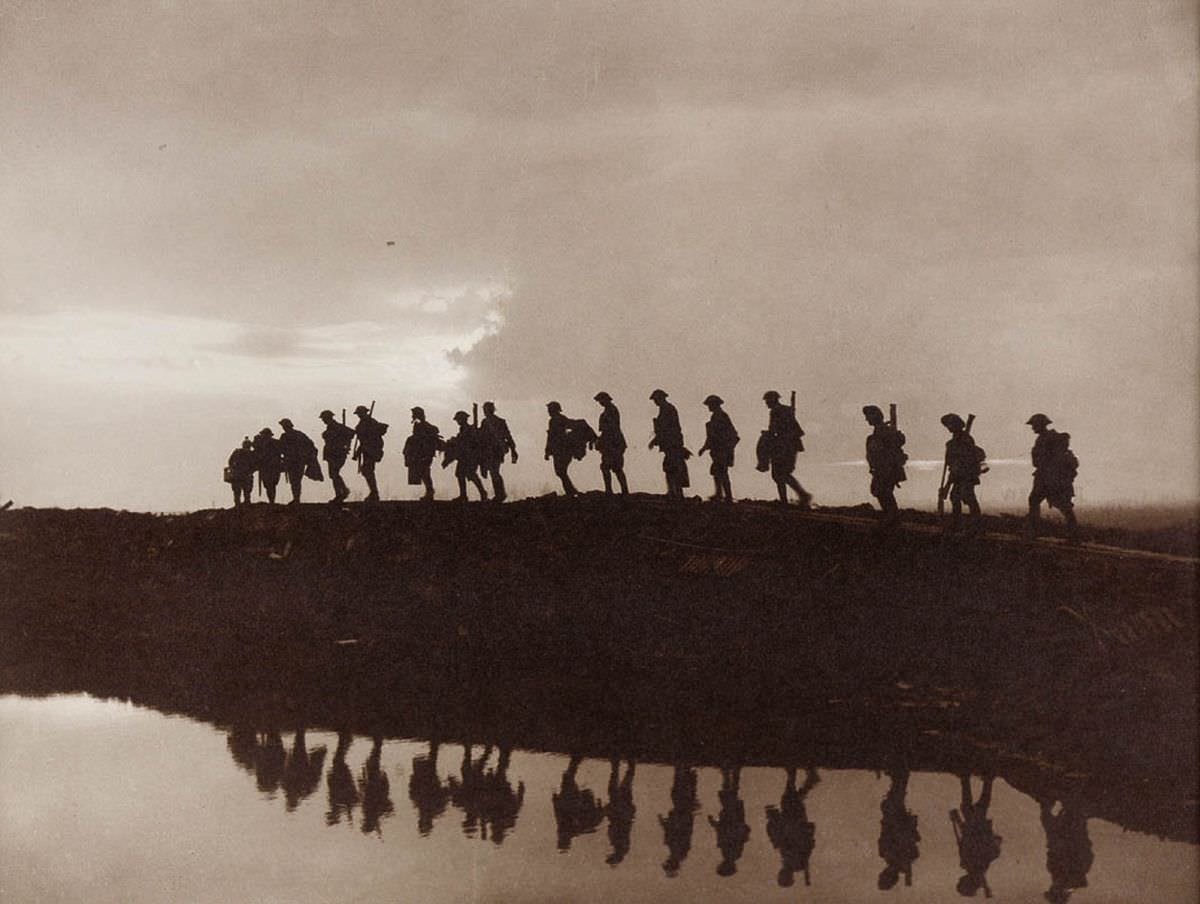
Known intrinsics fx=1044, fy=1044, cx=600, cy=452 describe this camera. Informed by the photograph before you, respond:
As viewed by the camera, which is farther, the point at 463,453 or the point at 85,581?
the point at 85,581

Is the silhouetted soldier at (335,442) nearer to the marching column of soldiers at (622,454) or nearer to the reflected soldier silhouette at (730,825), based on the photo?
the marching column of soldiers at (622,454)

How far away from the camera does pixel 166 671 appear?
19.4 m

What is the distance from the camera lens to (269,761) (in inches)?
520

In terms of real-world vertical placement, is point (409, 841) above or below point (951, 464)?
below

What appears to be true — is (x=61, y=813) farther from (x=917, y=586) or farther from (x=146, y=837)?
(x=917, y=586)

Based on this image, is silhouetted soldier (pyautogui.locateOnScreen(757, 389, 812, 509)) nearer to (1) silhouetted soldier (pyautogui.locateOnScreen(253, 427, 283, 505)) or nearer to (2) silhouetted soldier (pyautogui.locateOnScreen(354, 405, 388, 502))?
(2) silhouetted soldier (pyautogui.locateOnScreen(354, 405, 388, 502))

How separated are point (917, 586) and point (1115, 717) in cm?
473

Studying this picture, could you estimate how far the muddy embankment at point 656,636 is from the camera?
1231 cm

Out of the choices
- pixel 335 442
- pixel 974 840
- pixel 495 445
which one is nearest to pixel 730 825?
pixel 974 840

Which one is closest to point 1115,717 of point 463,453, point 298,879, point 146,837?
point 298,879

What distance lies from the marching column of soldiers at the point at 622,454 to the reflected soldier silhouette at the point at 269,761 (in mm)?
9135

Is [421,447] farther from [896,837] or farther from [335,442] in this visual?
[896,837]

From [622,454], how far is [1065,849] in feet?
43.5

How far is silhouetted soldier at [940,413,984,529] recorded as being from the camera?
58.5 ft
